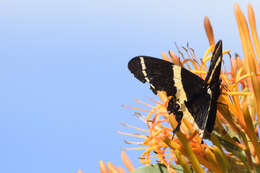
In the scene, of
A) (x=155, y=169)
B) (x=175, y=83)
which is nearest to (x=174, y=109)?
(x=175, y=83)

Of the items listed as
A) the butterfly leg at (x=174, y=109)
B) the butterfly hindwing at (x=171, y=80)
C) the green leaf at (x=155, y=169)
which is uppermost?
the butterfly hindwing at (x=171, y=80)

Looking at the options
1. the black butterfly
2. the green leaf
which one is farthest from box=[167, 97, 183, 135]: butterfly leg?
the green leaf

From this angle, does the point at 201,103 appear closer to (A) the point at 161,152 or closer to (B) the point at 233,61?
(A) the point at 161,152

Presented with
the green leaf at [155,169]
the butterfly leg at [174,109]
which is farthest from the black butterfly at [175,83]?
the green leaf at [155,169]

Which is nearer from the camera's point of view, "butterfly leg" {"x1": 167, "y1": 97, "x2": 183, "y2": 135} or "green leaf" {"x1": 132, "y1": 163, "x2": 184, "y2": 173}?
"butterfly leg" {"x1": 167, "y1": 97, "x2": 183, "y2": 135}

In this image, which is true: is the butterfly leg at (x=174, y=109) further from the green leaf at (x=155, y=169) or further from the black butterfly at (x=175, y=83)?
the green leaf at (x=155, y=169)

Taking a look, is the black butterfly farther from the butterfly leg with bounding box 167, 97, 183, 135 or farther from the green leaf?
the green leaf

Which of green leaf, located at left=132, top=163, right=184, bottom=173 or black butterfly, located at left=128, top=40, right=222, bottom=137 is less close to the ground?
black butterfly, located at left=128, top=40, right=222, bottom=137

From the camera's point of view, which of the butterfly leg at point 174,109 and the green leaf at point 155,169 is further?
the green leaf at point 155,169

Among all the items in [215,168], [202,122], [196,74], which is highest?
[196,74]

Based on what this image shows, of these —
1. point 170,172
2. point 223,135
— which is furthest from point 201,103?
point 170,172

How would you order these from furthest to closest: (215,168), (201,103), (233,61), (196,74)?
(233,61) < (196,74) < (201,103) < (215,168)
